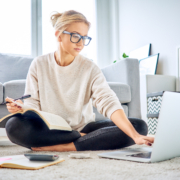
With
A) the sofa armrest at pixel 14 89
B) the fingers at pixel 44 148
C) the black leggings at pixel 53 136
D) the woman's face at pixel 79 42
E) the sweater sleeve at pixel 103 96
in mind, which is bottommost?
the fingers at pixel 44 148

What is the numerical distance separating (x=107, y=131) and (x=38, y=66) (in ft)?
1.76

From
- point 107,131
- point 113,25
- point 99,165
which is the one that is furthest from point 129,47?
point 99,165

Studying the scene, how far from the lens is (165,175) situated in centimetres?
61

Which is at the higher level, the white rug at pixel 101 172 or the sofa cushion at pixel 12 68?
the sofa cushion at pixel 12 68

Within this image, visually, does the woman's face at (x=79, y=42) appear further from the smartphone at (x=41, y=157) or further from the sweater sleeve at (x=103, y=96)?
the smartphone at (x=41, y=157)

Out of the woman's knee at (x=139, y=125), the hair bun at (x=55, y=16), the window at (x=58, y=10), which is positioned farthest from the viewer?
the window at (x=58, y=10)

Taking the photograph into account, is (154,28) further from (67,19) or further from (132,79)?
(67,19)

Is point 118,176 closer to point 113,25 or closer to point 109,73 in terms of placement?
point 109,73

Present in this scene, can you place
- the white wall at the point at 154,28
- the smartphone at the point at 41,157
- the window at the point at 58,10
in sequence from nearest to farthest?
the smartphone at the point at 41,157, the white wall at the point at 154,28, the window at the point at 58,10

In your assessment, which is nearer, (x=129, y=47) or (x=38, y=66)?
(x=38, y=66)

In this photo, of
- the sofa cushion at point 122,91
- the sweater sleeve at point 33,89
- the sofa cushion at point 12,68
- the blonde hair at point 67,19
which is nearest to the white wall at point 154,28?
the sofa cushion at point 122,91

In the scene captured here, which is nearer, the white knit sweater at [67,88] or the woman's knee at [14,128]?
the woman's knee at [14,128]

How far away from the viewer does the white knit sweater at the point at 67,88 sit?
1.29 meters

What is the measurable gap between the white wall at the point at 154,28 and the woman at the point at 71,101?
163 cm
